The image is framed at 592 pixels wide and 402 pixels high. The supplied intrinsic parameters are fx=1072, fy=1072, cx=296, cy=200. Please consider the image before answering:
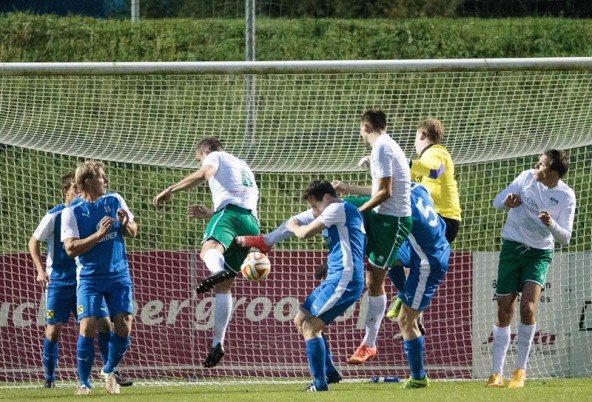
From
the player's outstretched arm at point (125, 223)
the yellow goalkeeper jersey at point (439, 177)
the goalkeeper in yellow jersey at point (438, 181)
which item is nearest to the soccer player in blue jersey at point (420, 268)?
the yellow goalkeeper jersey at point (439, 177)

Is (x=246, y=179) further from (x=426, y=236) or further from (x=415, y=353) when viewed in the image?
(x=415, y=353)

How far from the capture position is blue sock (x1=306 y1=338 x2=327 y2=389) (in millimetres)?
8211

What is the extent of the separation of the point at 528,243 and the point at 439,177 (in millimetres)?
988

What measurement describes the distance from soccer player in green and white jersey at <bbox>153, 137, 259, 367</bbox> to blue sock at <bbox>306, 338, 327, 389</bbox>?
87 centimetres

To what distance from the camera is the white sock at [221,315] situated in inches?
353

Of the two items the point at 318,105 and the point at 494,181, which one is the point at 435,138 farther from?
the point at 494,181

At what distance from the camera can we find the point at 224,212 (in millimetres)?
9078

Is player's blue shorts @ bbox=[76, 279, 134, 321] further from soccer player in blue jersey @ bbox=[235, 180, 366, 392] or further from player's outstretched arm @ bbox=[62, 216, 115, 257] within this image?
soccer player in blue jersey @ bbox=[235, 180, 366, 392]

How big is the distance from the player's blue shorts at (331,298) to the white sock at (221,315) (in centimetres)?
102

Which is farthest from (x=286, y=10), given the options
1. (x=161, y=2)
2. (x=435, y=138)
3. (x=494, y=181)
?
(x=435, y=138)

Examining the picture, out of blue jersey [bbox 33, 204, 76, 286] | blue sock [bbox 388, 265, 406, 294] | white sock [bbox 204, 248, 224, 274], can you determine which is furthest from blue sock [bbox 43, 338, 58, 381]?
blue sock [bbox 388, 265, 406, 294]

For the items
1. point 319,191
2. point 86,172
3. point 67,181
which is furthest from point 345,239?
point 67,181

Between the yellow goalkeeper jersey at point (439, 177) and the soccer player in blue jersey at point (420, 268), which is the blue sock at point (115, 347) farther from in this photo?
the yellow goalkeeper jersey at point (439, 177)

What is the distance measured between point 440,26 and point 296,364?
8.81 meters
